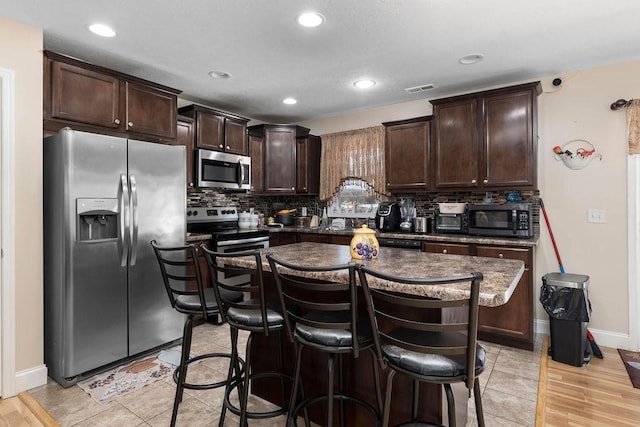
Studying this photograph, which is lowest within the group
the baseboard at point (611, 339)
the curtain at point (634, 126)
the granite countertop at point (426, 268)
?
the baseboard at point (611, 339)

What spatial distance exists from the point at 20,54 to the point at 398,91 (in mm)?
3340

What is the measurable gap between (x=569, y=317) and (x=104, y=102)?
13.6ft

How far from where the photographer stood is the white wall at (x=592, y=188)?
3.15 meters

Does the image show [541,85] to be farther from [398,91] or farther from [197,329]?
[197,329]

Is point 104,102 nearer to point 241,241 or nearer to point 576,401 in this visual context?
point 241,241

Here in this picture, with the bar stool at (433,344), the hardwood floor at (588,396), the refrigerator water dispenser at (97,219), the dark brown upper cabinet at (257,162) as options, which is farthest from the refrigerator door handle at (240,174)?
the hardwood floor at (588,396)

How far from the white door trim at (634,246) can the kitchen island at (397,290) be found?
201cm

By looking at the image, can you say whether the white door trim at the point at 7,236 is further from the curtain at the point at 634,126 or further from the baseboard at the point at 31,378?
the curtain at the point at 634,126

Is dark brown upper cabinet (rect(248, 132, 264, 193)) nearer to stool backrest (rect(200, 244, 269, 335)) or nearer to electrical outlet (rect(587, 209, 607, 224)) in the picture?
stool backrest (rect(200, 244, 269, 335))

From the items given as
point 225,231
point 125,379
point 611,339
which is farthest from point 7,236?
point 611,339

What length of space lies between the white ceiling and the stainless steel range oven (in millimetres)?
1432

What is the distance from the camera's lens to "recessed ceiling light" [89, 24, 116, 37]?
250 centimetres

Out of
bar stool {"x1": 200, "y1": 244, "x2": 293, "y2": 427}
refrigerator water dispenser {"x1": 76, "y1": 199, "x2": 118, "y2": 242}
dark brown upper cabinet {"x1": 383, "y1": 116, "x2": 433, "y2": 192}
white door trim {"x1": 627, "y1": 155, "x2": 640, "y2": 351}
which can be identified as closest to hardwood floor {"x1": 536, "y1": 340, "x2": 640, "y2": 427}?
white door trim {"x1": 627, "y1": 155, "x2": 640, "y2": 351}

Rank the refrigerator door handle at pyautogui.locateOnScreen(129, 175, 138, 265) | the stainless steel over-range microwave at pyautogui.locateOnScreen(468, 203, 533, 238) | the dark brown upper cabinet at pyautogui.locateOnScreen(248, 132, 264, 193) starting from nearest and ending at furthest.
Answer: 1. the refrigerator door handle at pyautogui.locateOnScreen(129, 175, 138, 265)
2. the stainless steel over-range microwave at pyautogui.locateOnScreen(468, 203, 533, 238)
3. the dark brown upper cabinet at pyautogui.locateOnScreen(248, 132, 264, 193)
